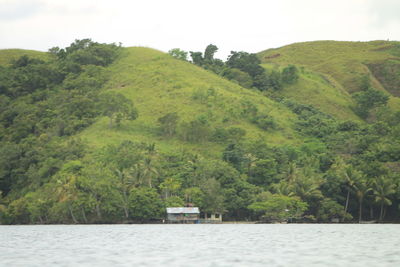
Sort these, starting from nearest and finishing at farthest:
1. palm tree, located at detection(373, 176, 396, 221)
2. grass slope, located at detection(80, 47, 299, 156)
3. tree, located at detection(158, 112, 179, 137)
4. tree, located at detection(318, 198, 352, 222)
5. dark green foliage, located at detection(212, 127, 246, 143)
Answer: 1. palm tree, located at detection(373, 176, 396, 221)
2. tree, located at detection(318, 198, 352, 222)
3. grass slope, located at detection(80, 47, 299, 156)
4. dark green foliage, located at detection(212, 127, 246, 143)
5. tree, located at detection(158, 112, 179, 137)

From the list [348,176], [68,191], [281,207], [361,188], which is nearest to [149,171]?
[68,191]

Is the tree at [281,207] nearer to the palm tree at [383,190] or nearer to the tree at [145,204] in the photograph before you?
the palm tree at [383,190]

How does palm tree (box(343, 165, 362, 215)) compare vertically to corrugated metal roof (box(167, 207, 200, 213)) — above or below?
above

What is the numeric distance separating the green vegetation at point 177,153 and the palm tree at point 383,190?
0.22m

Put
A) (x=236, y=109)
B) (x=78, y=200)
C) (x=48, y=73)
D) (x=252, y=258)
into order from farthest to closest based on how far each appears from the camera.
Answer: (x=48, y=73) → (x=236, y=109) → (x=78, y=200) → (x=252, y=258)

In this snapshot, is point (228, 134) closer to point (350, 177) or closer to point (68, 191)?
point (350, 177)

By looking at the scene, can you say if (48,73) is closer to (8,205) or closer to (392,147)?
(8,205)

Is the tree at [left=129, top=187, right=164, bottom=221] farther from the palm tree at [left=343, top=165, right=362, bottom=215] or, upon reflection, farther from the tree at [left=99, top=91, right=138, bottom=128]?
the tree at [left=99, top=91, right=138, bottom=128]

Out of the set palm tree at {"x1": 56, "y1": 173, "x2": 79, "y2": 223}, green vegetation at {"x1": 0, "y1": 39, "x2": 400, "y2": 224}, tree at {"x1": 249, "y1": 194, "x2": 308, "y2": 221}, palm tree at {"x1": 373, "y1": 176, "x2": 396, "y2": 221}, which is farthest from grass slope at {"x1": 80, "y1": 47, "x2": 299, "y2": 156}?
palm tree at {"x1": 373, "y1": 176, "x2": 396, "y2": 221}

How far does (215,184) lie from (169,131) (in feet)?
141

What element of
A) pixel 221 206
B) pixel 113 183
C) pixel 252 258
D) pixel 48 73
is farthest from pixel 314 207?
pixel 48 73

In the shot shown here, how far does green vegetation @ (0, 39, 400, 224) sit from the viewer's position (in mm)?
111938

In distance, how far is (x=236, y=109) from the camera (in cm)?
16875

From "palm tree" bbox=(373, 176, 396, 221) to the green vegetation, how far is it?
0.72 feet
